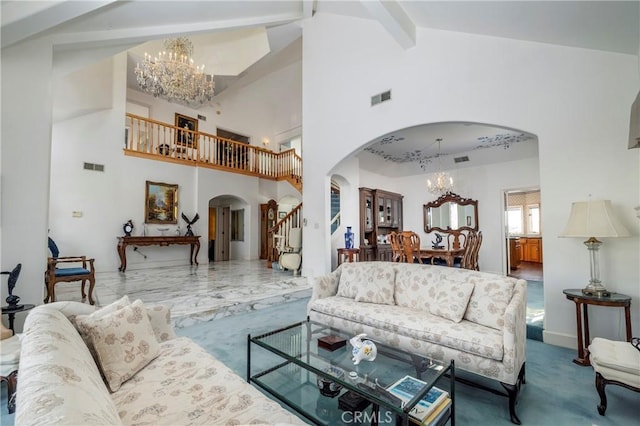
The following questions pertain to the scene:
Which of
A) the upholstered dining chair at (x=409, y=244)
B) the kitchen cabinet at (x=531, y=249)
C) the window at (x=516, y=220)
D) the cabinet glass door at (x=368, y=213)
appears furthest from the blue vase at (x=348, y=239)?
the kitchen cabinet at (x=531, y=249)

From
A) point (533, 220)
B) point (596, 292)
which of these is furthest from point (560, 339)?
point (533, 220)

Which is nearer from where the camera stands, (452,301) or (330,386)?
(330,386)

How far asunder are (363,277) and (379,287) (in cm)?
22

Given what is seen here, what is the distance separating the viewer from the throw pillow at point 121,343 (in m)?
1.55

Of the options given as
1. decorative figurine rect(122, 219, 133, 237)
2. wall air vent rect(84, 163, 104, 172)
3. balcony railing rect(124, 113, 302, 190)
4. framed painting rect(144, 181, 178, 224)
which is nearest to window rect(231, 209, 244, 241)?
balcony railing rect(124, 113, 302, 190)

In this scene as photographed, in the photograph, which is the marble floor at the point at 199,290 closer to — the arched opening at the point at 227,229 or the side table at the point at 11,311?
the side table at the point at 11,311

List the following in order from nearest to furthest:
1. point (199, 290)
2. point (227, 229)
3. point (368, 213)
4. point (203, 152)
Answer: point (199, 290) → point (368, 213) → point (203, 152) → point (227, 229)

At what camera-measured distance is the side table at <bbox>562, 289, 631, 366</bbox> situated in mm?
2479

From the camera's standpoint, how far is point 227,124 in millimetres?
10148

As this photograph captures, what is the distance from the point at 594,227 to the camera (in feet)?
8.41

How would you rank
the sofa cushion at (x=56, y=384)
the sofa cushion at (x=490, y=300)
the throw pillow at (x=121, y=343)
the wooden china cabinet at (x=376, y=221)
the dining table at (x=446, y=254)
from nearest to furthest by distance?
the sofa cushion at (x=56, y=384) → the throw pillow at (x=121, y=343) → the sofa cushion at (x=490, y=300) → the dining table at (x=446, y=254) → the wooden china cabinet at (x=376, y=221)

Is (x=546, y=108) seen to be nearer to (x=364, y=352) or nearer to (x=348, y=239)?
(x=364, y=352)

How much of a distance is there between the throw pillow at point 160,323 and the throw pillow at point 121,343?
284 millimetres

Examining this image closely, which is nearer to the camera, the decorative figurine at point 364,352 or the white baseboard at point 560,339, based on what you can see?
the decorative figurine at point 364,352
